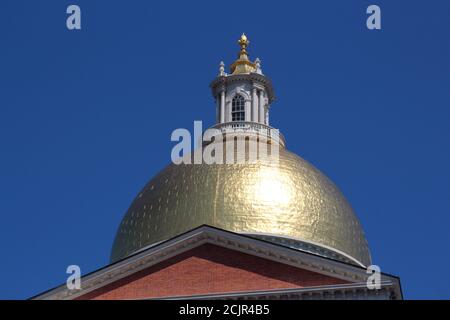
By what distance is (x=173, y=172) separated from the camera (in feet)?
172

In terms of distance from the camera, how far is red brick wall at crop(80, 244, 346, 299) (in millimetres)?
44875

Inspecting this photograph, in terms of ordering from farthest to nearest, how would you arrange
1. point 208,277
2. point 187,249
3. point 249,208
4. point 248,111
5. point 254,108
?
point 254,108 → point 248,111 → point 249,208 → point 187,249 → point 208,277

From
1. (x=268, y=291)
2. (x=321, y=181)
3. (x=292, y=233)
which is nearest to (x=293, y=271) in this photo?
(x=268, y=291)

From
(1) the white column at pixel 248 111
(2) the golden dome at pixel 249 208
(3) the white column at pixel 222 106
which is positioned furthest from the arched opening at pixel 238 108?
(2) the golden dome at pixel 249 208

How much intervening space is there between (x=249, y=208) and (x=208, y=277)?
477 cm

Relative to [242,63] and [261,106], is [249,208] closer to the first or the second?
[261,106]

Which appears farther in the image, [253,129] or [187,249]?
[253,129]

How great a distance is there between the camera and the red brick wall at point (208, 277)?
4488cm

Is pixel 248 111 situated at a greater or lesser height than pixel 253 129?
greater

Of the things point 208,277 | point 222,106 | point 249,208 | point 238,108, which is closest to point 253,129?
point 238,108

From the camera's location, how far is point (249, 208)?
49594 millimetres

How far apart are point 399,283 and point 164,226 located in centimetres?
1104

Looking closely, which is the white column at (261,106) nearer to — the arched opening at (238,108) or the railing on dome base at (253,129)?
the arched opening at (238,108)
